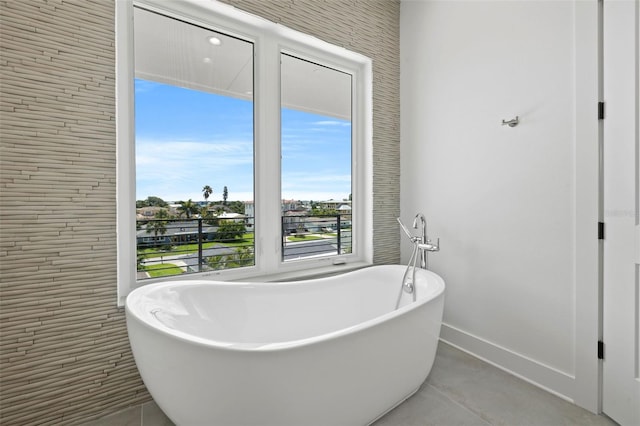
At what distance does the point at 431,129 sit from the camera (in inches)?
99.4

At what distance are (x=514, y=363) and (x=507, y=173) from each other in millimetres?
1241

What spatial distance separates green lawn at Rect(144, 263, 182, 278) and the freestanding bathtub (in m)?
0.29

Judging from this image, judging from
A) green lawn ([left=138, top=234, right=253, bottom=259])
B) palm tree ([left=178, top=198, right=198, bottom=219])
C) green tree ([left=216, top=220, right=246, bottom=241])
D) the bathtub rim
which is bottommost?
the bathtub rim

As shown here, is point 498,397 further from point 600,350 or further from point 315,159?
point 315,159

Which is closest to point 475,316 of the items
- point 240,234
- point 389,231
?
point 389,231

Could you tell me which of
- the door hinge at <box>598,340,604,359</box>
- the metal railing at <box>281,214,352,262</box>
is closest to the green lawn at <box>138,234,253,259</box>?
the metal railing at <box>281,214,352,262</box>

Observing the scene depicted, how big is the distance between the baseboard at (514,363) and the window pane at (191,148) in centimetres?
169

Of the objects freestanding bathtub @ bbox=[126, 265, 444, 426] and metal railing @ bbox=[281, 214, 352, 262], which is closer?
freestanding bathtub @ bbox=[126, 265, 444, 426]

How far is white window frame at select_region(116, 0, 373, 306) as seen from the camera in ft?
5.53

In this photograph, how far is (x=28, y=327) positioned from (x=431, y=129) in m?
2.82

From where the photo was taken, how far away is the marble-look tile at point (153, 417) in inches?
59.8

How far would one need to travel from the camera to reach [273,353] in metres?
1.02

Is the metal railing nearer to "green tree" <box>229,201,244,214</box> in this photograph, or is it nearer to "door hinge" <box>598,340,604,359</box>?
"green tree" <box>229,201,244,214</box>

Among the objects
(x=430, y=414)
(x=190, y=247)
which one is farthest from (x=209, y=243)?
(x=430, y=414)
